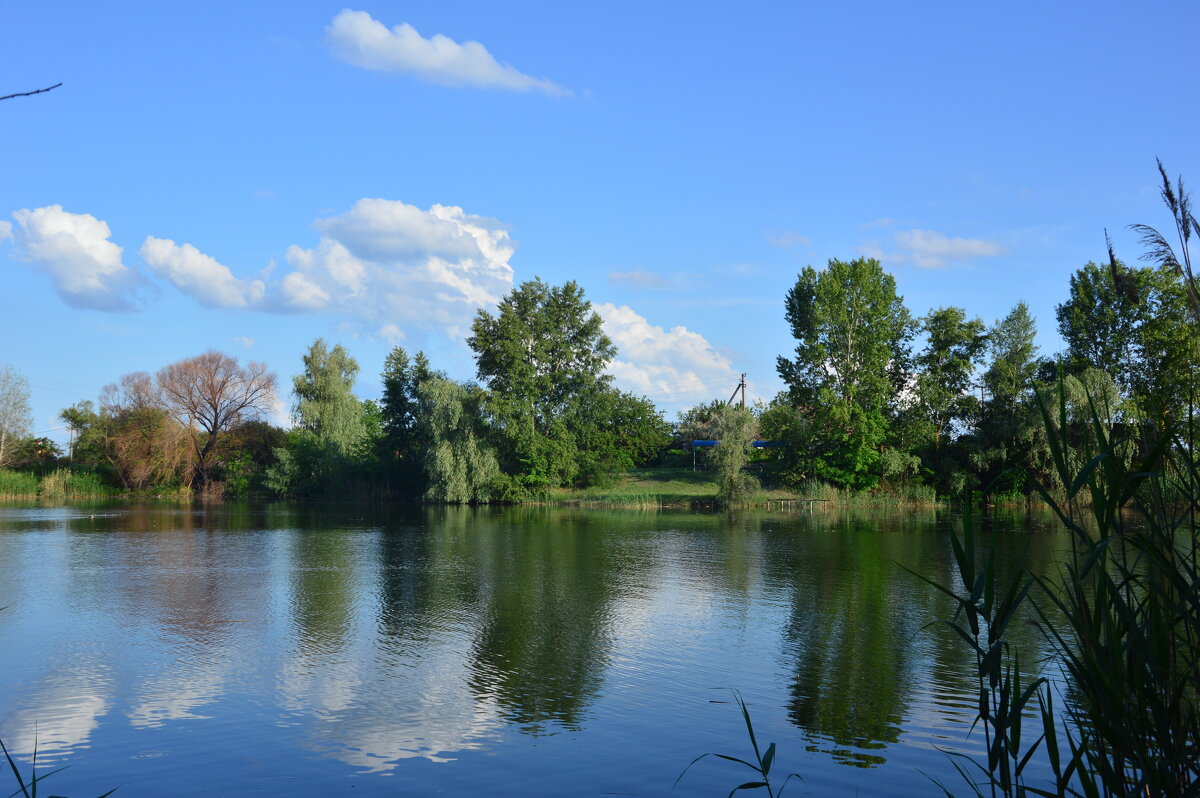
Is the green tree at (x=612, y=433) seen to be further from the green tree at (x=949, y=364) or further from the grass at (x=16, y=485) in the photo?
the grass at (x=16, y=485)

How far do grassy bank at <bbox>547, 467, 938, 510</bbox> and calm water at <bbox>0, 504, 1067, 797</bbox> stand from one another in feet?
65.4

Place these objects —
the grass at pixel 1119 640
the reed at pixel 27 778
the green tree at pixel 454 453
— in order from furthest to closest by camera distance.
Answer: the green tree at pixel 454 453
the reed at pixel 27 778
the grass at pixel 1119 640

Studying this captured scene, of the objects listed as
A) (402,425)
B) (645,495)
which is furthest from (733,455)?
(402,425)

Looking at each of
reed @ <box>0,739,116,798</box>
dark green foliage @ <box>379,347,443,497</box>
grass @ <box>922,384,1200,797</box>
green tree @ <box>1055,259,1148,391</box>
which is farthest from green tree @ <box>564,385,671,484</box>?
grass @ <box>922,384,1200,797</box>

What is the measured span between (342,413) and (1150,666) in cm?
5726

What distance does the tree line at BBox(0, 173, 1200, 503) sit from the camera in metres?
43.3

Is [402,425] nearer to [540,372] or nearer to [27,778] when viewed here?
[540,372]

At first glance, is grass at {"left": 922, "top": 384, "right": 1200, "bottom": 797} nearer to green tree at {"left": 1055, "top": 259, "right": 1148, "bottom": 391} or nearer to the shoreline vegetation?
the shoreline vegetation

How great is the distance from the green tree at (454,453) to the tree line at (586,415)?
0.37 ft

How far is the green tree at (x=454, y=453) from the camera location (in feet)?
159

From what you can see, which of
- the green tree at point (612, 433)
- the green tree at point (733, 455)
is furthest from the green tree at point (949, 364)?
the green tree at point (612, 433)

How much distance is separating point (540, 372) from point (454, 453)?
8403 mm

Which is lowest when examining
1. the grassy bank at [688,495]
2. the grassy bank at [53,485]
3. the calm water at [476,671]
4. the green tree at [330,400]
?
the calm water at [476,671]

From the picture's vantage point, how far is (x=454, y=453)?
4881 centimetres
